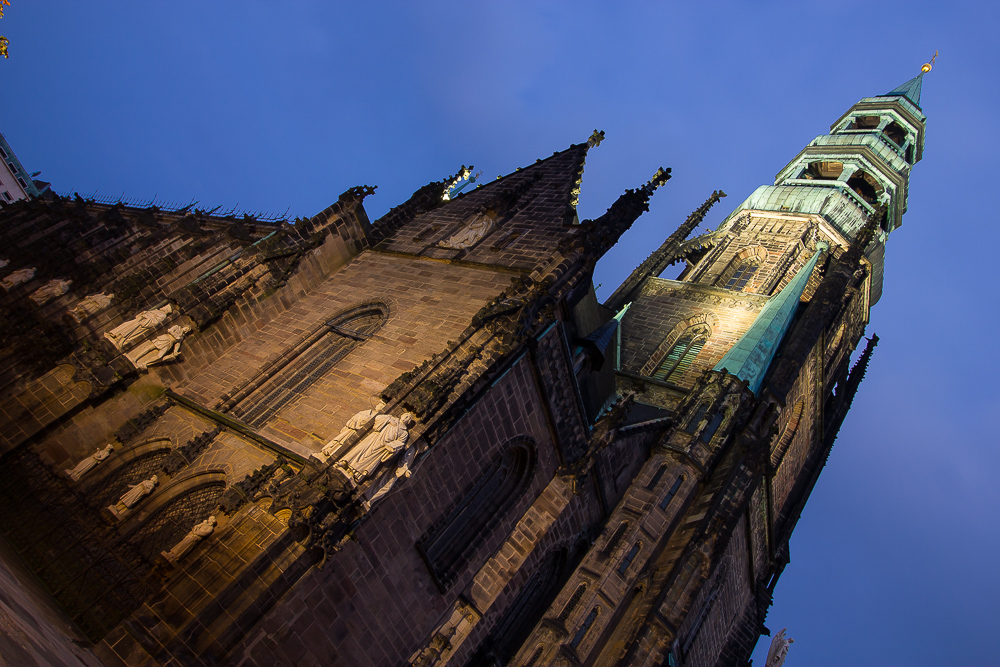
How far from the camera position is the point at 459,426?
12781 millimetres

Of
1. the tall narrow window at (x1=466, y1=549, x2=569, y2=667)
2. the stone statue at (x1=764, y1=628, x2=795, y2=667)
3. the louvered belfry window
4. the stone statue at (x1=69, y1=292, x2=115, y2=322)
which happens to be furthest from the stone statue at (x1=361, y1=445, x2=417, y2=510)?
the louvered belfry window

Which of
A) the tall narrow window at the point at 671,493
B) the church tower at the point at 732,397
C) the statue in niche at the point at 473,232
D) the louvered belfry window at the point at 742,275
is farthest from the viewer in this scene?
the louvered belfry window at the point at 742,275

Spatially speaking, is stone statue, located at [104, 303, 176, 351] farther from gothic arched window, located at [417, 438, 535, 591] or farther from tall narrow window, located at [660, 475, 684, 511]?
tall narrow window, located at [660, 475, 684, 511]

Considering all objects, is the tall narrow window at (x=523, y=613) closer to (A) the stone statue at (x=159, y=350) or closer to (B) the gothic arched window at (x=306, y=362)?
(B) the gothic arched window at (x=306, y=362)

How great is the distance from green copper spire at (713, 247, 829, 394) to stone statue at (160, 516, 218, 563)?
60.1 feet

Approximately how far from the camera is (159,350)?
1388cm

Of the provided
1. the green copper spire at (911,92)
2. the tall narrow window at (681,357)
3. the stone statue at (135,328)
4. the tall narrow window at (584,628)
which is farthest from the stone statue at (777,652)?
the green copper spire at (911,92)

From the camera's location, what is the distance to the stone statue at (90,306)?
45.0 ft

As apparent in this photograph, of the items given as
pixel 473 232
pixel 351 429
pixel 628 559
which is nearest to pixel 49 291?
pixel 351 429

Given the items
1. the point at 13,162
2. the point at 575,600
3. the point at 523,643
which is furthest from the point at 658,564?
the point at 13,162

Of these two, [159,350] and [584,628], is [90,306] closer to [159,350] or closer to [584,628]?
[159,350]

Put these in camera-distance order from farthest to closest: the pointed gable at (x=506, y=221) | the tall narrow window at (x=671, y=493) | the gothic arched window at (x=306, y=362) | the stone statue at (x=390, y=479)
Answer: the tall narrow window at (x=671, y=493), the pointed gable at (x=506, y=221), the gothic arched window at (x=306, y=362), the stone statue at (x=390, y=479)

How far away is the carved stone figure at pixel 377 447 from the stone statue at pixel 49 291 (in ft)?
28.0

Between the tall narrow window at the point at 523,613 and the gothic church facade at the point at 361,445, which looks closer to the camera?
the gothic church facade at the point at 361,445
